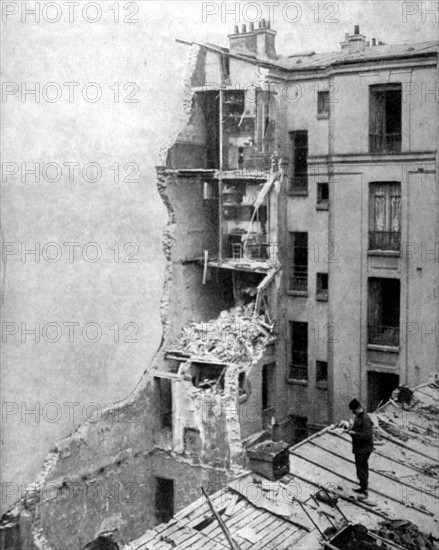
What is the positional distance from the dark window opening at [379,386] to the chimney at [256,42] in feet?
35.8

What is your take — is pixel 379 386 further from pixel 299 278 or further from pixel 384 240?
pixel 384 240

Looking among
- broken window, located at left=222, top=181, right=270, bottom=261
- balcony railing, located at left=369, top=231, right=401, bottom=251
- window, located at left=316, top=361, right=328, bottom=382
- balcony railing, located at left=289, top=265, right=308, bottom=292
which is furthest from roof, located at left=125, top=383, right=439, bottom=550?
broken window, located at left=222, top=181, right=270, bottom=261

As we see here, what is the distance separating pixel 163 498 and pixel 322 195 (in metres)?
11.3

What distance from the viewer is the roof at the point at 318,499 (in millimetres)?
12984

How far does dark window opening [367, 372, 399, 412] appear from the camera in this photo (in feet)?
81.7

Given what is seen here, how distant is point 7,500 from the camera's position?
1892 centimetres

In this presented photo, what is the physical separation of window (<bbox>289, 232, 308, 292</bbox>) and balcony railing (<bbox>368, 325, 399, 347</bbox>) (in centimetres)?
349

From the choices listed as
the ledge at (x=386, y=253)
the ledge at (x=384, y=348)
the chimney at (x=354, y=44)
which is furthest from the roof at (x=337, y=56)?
the ledge at (x=384, y=348)

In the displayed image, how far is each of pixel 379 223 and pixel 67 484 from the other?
11.9 meters

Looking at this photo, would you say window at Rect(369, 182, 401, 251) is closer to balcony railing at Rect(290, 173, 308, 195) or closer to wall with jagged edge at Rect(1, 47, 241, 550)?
balcony railing at Rect(290, 173, 308, 195)

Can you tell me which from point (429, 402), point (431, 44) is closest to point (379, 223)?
point (431, 44)

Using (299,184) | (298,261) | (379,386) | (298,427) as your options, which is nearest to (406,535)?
(379,386)

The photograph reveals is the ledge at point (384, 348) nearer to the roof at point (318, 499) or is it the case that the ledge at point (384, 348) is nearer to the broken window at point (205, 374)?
the broken window at point (205, 374)

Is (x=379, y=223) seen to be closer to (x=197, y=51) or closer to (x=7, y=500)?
(x=197, y=51)
